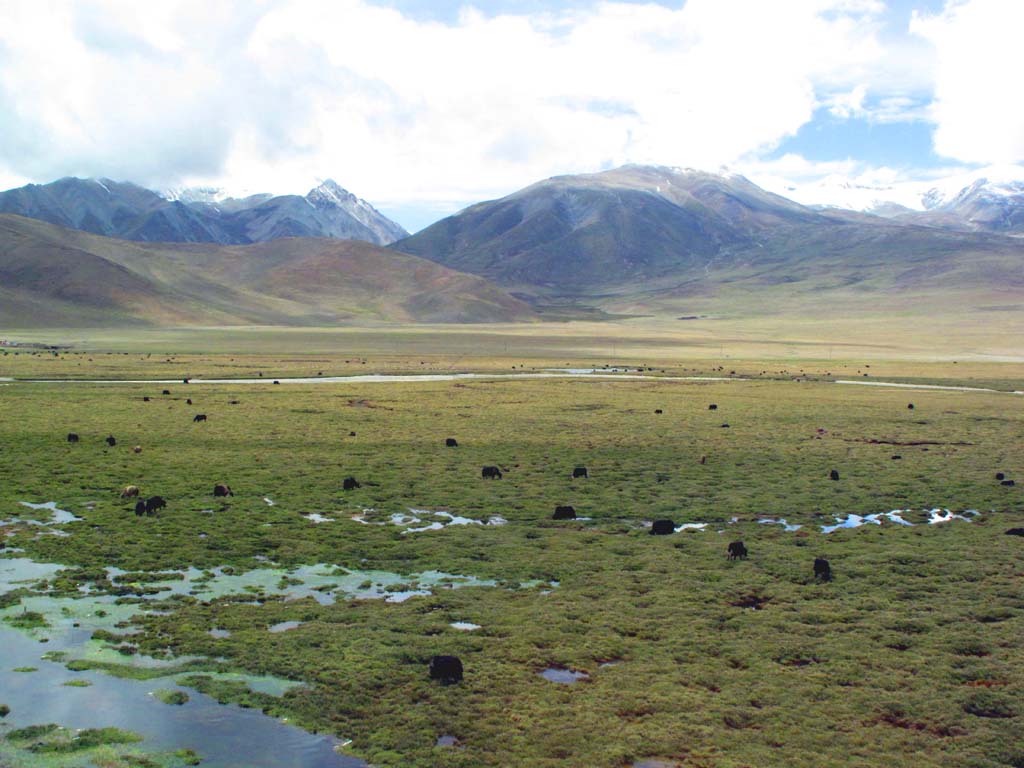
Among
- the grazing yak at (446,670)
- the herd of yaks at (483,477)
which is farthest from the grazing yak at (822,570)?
the grazing yak at (446,670)

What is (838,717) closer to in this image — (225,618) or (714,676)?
(714,676)

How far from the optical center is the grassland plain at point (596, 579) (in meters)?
11.3

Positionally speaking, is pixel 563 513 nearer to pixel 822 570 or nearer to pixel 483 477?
pixel 483 477

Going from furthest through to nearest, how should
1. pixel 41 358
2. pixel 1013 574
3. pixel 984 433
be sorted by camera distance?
1. pixel 41 358
2. pixel 984 433
3. pixel 1013 574

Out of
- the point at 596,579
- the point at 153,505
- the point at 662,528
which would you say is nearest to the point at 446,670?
the point at 596,579

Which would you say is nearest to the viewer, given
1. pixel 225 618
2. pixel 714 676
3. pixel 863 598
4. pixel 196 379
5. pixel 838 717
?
pixel 838 717

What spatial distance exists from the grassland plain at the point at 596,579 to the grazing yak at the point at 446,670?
0.76 ft

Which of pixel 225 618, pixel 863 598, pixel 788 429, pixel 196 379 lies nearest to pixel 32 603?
pixel 225 618

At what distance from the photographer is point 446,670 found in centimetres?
1240

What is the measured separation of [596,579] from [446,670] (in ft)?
17.5

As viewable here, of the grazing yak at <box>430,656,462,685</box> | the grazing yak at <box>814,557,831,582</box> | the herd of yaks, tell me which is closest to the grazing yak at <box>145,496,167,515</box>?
the herd of yaks

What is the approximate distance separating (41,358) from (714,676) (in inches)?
3222

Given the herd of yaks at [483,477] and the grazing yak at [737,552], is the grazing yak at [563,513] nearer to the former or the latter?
the herd of yaks at [483,477]

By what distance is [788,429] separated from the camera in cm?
3900
